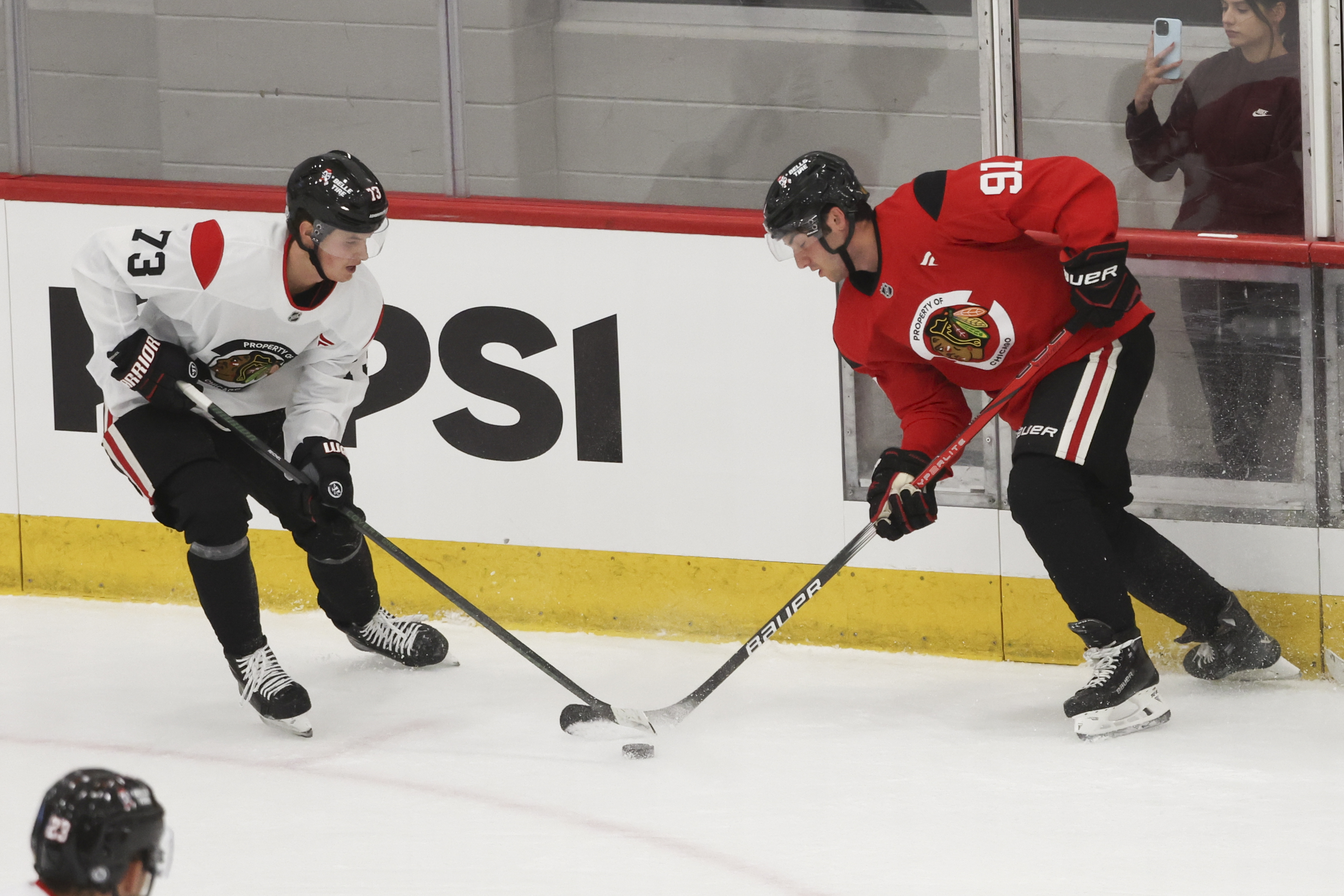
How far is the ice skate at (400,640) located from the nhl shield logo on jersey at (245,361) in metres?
0.64

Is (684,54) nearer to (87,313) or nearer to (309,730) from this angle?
(87,313)

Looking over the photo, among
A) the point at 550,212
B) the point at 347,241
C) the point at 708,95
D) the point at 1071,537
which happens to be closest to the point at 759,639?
the point at 1071,537

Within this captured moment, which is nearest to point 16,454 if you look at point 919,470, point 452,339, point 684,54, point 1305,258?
point 452,339

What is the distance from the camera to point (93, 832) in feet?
4.75

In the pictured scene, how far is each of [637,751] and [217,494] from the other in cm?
89

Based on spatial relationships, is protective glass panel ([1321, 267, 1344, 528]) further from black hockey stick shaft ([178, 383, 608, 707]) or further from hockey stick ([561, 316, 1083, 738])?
black hockey stick shaft ([178, 383, 608, 707])

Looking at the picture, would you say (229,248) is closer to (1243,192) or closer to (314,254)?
(314,254)

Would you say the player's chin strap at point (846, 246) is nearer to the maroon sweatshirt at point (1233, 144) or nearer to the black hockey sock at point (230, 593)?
the maroon sweatshirt at point (1233, 144)

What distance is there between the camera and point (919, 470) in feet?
10.5

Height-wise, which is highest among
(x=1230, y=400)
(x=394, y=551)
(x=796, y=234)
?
(x=796, y=234)

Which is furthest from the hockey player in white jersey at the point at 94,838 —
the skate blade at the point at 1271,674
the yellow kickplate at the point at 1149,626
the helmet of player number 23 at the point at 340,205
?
the skate blade at the point at 1271,674

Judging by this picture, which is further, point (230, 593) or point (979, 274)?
point (230, 593)

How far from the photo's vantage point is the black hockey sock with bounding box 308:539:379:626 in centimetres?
361

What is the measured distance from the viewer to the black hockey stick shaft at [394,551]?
3.28 metres
